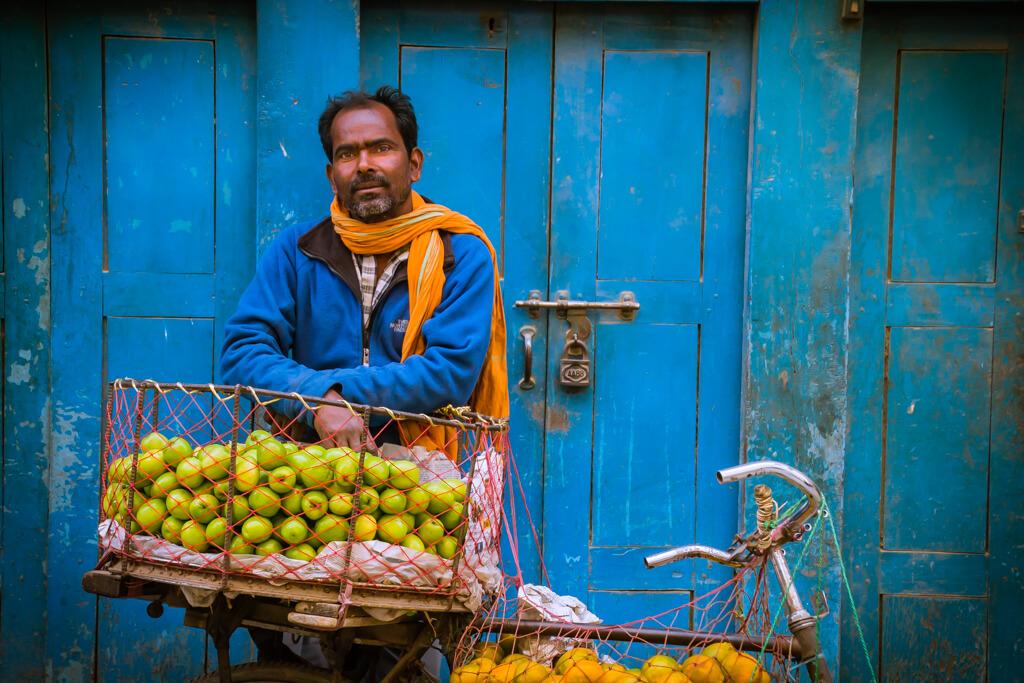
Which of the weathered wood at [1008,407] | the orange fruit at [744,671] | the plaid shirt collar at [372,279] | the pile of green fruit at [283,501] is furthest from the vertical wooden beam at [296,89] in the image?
the weathered wood at [1008,407]

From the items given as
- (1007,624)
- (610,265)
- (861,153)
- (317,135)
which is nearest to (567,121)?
(610,265)

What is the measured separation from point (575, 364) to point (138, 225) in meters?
1.84

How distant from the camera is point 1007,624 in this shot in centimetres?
303

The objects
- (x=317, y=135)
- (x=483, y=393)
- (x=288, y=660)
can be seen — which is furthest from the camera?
(x=317, y=135)

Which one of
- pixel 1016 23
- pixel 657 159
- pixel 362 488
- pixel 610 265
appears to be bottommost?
pixel 362 488

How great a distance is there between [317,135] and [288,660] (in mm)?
1864

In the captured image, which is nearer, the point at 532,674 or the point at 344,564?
the point at 344,564

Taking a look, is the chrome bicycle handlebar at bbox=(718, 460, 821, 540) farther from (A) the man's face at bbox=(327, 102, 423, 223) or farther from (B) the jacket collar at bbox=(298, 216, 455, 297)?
(A) the man's face at bbox=(327, 102, 423, 223)

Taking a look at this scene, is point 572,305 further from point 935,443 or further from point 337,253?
point 935,443

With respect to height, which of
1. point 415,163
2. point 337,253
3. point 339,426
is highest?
point 415,163

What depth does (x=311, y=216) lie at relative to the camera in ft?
9.45

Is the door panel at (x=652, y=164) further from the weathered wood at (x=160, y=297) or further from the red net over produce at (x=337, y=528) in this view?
the weathered wood at (x=160, y=297)

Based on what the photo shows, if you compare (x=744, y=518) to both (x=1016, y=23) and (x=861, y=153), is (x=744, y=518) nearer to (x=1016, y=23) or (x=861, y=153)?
(x=861, y=153)

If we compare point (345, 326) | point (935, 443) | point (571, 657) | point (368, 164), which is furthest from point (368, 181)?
point (935, 443)
